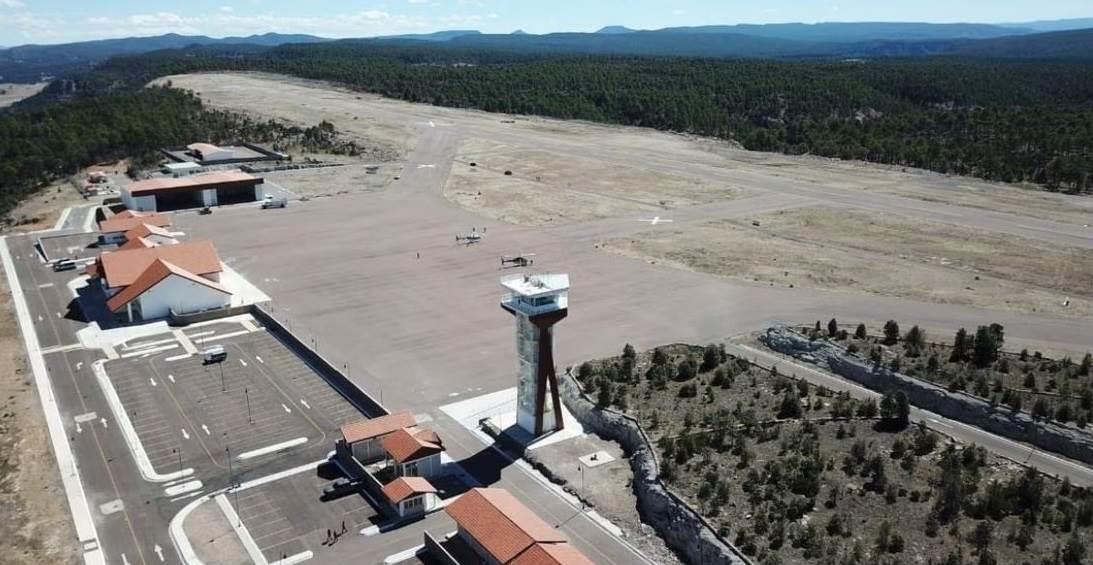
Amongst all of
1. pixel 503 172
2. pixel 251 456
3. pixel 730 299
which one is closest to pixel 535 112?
pixel 503 172

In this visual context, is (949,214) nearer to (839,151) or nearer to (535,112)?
(839,151)

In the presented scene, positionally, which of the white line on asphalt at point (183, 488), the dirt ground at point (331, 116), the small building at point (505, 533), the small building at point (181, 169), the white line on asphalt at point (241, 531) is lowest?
the white line on asphalt at point (241, 531)

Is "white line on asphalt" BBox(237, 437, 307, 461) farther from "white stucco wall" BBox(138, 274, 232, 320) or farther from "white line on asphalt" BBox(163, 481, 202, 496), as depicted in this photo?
"white stucco wall" BBox(138, 274, 232, 320)

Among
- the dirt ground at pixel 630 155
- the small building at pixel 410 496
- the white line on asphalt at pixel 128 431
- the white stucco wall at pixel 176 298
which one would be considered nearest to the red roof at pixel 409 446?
the small building at pixel 410 496

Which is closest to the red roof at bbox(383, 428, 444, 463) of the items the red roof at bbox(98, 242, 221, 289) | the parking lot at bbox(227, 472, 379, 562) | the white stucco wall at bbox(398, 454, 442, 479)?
the white stucco wall at bbox(398, 454, 442, 479)

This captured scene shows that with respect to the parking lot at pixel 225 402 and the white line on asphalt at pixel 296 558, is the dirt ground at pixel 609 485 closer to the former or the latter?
the white line on asphalt at pixel 296 558

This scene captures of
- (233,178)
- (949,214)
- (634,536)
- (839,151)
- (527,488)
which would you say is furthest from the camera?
(839,151)

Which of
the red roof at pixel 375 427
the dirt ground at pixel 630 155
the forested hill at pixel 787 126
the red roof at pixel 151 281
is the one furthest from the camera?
the forested hill at pixel 787 126
